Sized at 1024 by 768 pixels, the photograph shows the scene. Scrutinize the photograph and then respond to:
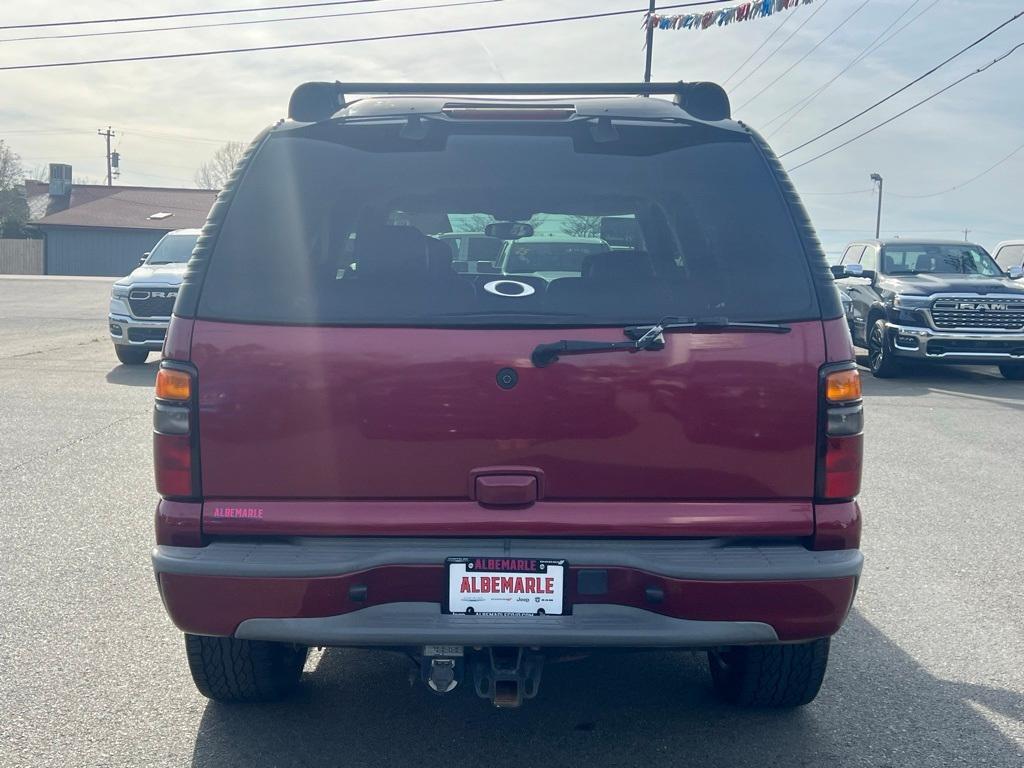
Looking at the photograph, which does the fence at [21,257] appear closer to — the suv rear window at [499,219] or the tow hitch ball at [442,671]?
the suv rear window at [499,219]

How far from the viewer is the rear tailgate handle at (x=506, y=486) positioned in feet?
10.0

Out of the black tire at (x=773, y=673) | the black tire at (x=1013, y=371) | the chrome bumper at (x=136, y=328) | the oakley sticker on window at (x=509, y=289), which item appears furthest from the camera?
the black tire at (x=1013, y=371)

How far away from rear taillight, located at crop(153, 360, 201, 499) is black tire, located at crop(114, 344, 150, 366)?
1160cm

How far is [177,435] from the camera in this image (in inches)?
122

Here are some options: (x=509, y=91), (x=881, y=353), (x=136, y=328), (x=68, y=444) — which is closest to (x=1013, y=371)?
(x=881, y=353)

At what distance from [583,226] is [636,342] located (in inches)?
65.5

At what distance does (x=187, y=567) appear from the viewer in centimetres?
304

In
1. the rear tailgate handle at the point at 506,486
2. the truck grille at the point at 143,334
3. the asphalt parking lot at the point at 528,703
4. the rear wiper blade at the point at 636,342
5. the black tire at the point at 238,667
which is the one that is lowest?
the asphalt parking lot at the point at 528,703

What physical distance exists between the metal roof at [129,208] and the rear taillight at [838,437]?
198 feet

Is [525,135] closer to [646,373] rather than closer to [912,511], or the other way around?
[646,373]

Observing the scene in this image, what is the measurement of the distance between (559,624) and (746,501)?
613 mm

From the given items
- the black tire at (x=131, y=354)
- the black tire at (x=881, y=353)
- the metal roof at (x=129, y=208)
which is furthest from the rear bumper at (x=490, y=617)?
the metal roof at (x=129, y=208)

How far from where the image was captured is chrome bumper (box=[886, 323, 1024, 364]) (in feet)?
44.7

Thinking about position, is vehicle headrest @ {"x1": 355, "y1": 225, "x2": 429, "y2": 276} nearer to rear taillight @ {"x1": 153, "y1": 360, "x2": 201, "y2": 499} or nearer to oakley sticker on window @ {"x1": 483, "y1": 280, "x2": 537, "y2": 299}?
oakley sticker on window @ {"x1": 483, "y1": 280, "x2": 537, "y2": 299}
